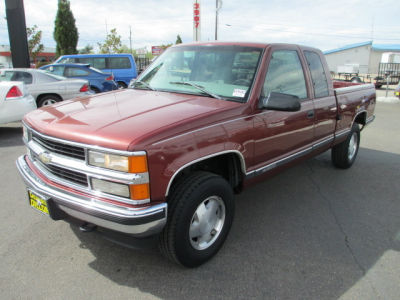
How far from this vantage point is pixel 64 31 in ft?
118

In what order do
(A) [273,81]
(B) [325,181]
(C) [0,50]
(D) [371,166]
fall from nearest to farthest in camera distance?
1. (A) [273,81]
2. (B) [325,181]
3. (D) [371,166]
4. (C) [0,50]

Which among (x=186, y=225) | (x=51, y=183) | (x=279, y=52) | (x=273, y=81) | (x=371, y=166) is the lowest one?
(x=371, y=166)

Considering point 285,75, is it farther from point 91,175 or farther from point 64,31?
point 64,31

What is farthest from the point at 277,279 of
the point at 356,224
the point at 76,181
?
the point at 76,181

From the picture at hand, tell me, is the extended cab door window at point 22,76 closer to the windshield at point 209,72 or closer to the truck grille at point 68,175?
the windshield at point 209,72

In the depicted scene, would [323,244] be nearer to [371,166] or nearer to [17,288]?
[17,288]

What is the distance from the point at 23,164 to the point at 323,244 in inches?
115

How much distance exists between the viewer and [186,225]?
8.11ft

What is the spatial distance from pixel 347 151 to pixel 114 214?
13.9 ft

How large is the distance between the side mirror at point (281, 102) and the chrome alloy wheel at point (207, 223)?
947 mm

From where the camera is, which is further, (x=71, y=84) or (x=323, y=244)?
(x=71, y=84)

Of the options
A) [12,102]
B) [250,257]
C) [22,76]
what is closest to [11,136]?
[12,102]

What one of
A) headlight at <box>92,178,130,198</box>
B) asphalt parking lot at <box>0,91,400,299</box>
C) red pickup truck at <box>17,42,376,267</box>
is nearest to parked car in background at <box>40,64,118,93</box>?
asphalt parking lot at <box>0,91,400,299</box>

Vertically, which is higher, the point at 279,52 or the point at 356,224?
the point at 279,52
